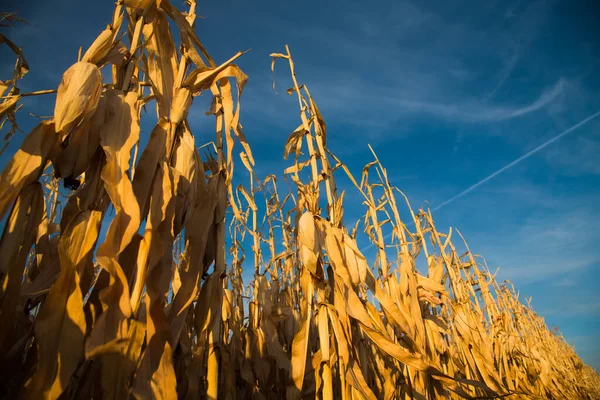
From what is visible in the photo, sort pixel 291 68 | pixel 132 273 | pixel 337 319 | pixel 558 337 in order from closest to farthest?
pixel 132 273
pixel 337 319
pixel 291 68
pixel 558 337

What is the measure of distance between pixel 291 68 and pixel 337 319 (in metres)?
1.05

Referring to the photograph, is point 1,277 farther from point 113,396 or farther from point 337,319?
point 337,319

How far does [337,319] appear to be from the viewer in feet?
3.12

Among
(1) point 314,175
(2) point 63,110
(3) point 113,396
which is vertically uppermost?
(1) point 314,175

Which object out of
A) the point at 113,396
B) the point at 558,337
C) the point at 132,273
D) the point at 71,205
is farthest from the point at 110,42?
the point at 558,337

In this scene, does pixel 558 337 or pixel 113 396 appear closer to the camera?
pixel 113 396

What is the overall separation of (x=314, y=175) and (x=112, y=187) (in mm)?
728

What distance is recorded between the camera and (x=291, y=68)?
1.43 metres

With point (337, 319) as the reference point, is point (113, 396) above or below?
below

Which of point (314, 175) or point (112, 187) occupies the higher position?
point (314, 175)

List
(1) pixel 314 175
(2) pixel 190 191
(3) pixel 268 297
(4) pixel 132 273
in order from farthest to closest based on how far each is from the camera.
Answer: (3) pixel 268 297
(1) pixel 314 175
(2) pixel 190 191
(4) pixel 132 273

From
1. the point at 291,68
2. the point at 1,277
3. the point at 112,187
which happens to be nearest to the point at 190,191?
the point at 112,187

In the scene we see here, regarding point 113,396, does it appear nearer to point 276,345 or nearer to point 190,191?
point 190,191

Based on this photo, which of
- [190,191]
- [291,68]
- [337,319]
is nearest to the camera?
[190,191]
